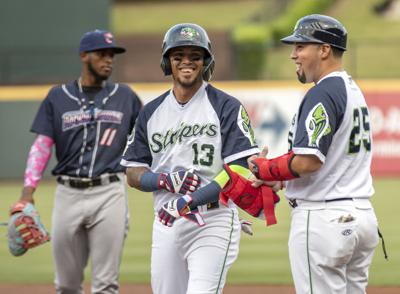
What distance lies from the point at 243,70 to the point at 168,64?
21.0 m

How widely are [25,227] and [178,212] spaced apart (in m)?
2.05

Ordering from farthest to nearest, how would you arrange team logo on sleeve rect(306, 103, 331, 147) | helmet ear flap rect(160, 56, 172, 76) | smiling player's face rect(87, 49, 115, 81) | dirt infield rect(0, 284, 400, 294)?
dirt infield rect(0, 284, 400, 294), smiling player's face rect(87, 49, 115, 81), helmet ear flap rect(160, 56, 172, 76), team logo on sleeve rect(306, 103, 331, 147)

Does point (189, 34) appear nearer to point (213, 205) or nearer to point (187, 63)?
point (187, 63)

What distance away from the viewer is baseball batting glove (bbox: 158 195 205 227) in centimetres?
591

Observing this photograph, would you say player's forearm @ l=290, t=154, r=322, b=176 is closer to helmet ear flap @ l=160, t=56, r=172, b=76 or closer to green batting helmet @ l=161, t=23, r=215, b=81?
green batting helmet @ l=161, t=23, r=215, b=81

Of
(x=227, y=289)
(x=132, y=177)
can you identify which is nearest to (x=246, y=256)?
(x=227, y=289)

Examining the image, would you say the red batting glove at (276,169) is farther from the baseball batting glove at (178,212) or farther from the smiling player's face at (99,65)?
the smiling player's face at (99,65)

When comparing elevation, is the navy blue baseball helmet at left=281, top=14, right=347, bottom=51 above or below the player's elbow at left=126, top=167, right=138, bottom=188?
above

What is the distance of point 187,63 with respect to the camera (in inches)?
240

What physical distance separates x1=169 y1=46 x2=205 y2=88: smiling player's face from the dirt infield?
3.60 metres

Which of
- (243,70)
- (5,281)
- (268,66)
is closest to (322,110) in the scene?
(5,281)

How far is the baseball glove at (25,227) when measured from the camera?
758 centimetres

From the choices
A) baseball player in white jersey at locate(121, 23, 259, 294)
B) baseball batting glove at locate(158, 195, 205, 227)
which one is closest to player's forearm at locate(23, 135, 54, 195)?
baseball player in white jersey at locate(121, 23, 259, 294)

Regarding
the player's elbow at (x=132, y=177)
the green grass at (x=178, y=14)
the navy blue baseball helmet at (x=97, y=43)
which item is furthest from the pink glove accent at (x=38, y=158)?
the green grass at (x=178, y=14)
